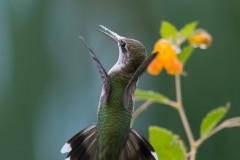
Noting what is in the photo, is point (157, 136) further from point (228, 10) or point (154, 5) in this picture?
point (154, 5)

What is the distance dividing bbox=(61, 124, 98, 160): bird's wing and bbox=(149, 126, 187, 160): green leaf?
0.13m

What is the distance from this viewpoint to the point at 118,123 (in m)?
0.75

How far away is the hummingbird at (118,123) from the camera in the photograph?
690mm

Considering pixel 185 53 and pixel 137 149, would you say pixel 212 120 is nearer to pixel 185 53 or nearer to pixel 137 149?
pixel 185 53

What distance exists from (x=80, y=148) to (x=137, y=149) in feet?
0.22

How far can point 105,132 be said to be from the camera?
2.42ft

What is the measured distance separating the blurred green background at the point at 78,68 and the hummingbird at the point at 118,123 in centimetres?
65

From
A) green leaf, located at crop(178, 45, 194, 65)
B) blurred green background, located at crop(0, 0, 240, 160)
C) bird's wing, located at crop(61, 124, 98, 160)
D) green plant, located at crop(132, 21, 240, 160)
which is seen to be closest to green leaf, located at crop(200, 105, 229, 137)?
green plant, located at crop(132, 21, 240, 160)

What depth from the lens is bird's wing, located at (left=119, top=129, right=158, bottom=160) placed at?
678mm

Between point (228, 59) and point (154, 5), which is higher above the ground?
point (154, 5)

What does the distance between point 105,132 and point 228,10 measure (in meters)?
1.01

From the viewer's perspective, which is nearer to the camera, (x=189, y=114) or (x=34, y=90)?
(x=189, y=114)

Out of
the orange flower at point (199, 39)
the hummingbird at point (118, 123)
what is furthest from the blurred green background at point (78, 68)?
the hummingbird at point (118, 123)

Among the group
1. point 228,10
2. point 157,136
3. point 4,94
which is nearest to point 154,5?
point 228,10
